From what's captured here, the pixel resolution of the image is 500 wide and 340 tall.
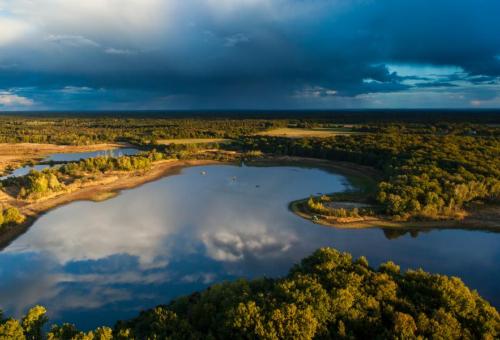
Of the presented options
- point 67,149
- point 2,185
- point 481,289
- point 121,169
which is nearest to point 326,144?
point 121,169

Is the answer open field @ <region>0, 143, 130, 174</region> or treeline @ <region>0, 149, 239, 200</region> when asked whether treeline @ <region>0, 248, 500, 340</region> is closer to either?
treeline @ <region>0, 149, 239, 200</region>

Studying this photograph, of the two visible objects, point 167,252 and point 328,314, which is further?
point 167,252

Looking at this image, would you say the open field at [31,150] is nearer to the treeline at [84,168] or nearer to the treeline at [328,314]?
the treeline at [84,168]

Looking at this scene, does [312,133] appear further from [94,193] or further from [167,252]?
[167,252]

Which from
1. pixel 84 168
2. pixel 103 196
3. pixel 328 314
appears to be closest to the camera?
pixel 328 314

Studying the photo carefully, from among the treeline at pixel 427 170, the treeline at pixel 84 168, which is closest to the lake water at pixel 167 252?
the treeline at pixel 427 170

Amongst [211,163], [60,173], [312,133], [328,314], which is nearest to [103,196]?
[60,173]
